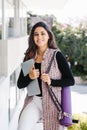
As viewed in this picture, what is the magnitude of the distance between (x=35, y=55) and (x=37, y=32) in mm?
240

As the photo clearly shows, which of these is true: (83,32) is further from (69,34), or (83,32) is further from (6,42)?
(6,42)

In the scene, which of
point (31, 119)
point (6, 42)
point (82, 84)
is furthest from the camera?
point (82, 84)

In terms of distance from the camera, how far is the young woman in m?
3.88

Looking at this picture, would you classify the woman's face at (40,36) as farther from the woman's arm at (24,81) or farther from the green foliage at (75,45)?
the green foliage at (75,45)

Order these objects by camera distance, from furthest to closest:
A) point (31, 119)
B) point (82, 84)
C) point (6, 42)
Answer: point (82, 84) → point (6, 42) → point (31, 119)

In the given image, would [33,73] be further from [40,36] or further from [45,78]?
[40,36]

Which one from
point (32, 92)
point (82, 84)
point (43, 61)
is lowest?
point (82, 84)

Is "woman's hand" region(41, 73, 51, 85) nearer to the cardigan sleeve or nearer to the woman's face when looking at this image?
the cardigan sleeve

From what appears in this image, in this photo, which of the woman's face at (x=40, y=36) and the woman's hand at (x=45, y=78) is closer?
the woman's hand at (x=45, y=78)

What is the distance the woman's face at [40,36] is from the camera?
395 centimetres

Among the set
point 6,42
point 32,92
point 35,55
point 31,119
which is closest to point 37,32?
point 35,55

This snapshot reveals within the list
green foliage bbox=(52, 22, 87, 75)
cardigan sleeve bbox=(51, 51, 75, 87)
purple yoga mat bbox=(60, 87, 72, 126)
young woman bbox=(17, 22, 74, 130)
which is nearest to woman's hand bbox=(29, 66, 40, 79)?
young woman bbox=(17, 22, 74, 130)

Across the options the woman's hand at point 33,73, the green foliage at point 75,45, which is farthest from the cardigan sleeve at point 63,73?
the green foliage at point 75,45

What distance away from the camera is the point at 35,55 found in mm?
4027
